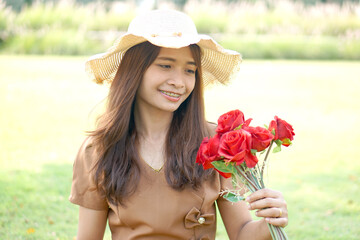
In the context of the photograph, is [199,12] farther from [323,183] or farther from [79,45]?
[323,183]

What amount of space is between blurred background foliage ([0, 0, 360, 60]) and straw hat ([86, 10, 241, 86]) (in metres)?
10.0

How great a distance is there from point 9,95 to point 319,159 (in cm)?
496

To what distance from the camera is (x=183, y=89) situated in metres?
2.49

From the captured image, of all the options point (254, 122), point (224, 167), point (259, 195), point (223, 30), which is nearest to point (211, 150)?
point (224, 167)

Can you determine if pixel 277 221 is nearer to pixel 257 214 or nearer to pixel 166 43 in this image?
pixel 257 214

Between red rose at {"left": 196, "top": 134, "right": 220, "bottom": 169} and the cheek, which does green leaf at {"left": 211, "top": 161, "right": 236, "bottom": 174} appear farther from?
the cheek

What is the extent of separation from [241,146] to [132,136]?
98 cm

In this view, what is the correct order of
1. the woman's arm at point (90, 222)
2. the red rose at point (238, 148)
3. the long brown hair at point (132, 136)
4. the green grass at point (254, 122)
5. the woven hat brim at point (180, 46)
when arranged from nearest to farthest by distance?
the red rose at point (238, 148)
the woven hat brim at point (180, 46)
the long brown hair at point (132, 136)
the woman's arm at point (90, 222)
the green grass at point (254, 122)

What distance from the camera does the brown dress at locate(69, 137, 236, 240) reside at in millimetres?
2463

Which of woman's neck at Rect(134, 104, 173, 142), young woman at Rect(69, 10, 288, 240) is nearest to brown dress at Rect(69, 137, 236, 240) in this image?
young woman at Rect(69, 10, 288, 240)

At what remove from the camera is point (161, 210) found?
2461mm

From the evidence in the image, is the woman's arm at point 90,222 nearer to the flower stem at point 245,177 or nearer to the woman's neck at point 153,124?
the woman's neck at point 153,124

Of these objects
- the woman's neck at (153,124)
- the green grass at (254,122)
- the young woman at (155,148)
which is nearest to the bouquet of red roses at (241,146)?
the young woman at (155,148)

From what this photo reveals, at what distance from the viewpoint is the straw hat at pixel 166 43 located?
2.44 m
